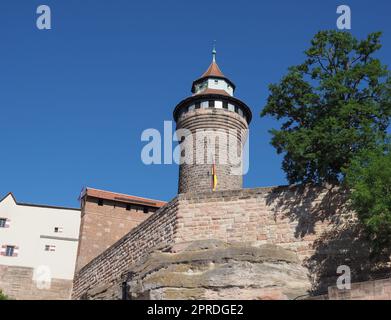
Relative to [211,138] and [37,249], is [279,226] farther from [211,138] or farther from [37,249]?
[37,249]

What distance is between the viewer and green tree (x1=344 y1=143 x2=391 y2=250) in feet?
49.7

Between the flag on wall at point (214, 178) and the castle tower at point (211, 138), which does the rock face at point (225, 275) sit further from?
the castle tower at point (211, 138)

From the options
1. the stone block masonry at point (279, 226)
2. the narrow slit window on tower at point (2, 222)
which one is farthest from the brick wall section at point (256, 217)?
the narrow slit window on tower at point (2, 222)

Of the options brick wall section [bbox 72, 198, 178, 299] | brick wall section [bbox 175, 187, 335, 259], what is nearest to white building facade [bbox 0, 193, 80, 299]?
brick wall section [bbox 72, 198, 178, 299]

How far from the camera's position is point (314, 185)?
62.2ft

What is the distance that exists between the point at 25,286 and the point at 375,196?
20033 mm

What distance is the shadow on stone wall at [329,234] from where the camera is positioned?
1705 cm

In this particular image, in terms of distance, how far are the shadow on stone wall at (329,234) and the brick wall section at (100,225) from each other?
46.1 ft

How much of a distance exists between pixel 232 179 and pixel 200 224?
24.8 feet

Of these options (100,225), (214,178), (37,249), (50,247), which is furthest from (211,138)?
(37,249)

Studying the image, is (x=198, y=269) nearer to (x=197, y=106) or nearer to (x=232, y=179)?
(x=232, y=179)

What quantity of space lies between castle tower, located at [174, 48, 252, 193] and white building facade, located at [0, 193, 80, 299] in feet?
23.9
